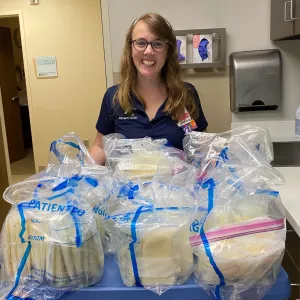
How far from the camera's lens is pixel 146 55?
4.55 ft

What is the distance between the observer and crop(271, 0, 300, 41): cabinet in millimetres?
1534

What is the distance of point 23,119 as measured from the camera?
5.89m

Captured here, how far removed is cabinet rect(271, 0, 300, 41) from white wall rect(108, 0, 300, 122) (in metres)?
0.08

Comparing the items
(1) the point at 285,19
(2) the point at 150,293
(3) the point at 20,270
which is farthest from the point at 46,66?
(2) the point at 150,293

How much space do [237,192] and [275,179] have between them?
0.12m

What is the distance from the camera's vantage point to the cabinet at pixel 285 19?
60.4 inches

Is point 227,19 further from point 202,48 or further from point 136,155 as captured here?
point 136,155

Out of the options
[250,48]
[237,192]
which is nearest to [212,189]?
[237,192]

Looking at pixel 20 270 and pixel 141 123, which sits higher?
pixel 141 123

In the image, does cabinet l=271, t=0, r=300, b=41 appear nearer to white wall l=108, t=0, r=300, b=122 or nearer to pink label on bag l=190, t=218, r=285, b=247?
white wall l=108, t=0, r=300, b=122

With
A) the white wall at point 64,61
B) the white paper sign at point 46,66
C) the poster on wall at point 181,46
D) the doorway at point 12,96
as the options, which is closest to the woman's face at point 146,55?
the poster on wall at point 181,46

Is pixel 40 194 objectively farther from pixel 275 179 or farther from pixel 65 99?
pixel 65 99

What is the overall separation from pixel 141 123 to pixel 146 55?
0.30m

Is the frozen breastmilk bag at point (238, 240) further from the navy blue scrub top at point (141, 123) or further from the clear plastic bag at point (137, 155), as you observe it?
the navy blue scrub top at point (141, 123)
